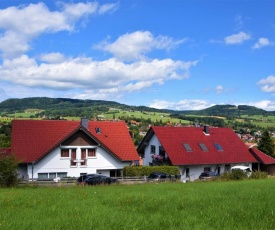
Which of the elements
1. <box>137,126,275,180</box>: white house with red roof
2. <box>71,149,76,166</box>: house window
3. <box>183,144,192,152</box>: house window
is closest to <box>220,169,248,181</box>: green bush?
<box>137,126,275,180</box>: white house with red roof

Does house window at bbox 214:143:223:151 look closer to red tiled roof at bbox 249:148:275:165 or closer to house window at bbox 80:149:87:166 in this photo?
red tiled roof at bbox 249:148:275:165

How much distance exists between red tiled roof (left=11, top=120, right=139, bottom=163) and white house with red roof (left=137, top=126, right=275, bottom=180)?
6.19m

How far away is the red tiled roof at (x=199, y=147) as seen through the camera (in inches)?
1934

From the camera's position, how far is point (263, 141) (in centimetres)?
6562

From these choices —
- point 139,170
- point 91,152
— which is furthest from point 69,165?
point 139,170

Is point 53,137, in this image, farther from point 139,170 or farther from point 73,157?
point 139,170

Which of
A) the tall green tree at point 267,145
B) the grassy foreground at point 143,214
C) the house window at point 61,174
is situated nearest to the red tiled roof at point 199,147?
the tall green tree at point 267,145

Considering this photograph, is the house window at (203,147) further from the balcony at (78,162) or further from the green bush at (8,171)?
the green bush at (8,171)

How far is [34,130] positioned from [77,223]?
36.0 meters

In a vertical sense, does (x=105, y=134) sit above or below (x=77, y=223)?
above

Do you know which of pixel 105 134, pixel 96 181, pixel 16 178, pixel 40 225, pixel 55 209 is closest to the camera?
pixel 40 225

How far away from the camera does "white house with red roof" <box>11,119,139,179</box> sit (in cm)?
4091

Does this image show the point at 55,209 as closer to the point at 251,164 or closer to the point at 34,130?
the point at 34,130

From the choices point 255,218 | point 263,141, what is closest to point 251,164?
point 263,141
